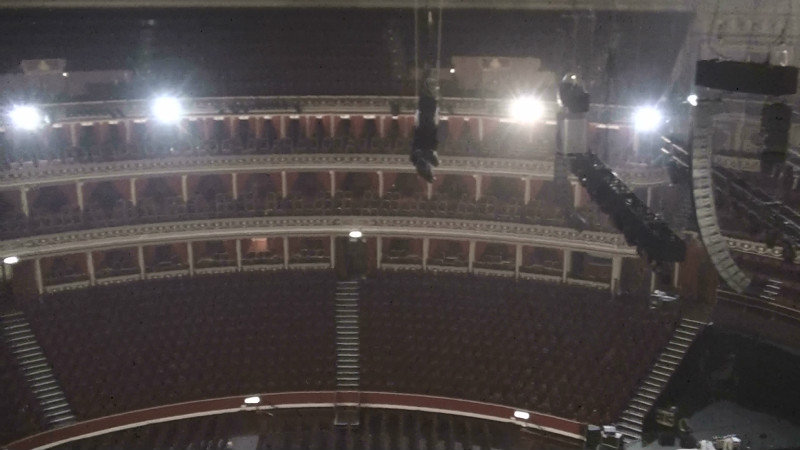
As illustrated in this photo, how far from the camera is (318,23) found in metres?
36.6

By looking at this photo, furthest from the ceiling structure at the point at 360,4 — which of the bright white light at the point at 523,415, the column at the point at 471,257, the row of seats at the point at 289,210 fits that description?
the bright white light at the point at 523,415

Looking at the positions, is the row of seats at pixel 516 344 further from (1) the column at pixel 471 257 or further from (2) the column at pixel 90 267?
Answer: (2) the column at pixel 90 267

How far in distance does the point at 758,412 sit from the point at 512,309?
9.62 m

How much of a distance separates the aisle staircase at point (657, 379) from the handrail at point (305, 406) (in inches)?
64.3

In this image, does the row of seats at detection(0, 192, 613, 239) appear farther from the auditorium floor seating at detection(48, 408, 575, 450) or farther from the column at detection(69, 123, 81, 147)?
the auditorium floor seating at detection(48, 408, 575, 450)

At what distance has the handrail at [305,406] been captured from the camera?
26.9 metres

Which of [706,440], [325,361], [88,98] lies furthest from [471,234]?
[88,98]

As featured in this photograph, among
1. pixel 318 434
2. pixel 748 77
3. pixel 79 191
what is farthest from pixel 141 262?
pixel 748 77

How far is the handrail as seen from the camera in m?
26.9

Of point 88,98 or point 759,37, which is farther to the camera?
point 88,98

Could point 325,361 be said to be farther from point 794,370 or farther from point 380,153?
point 794,370

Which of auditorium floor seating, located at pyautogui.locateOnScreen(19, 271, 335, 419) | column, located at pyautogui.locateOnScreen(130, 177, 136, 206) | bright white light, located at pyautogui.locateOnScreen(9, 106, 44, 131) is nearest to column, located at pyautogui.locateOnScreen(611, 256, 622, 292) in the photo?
auditorium floor seating, located at pyautogui.locateOnScreen(19, 271, 335, 419)

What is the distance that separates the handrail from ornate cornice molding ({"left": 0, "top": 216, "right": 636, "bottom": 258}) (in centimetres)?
719

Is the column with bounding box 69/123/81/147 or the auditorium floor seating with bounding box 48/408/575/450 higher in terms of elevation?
the column with bounding box 69/123/81/147
